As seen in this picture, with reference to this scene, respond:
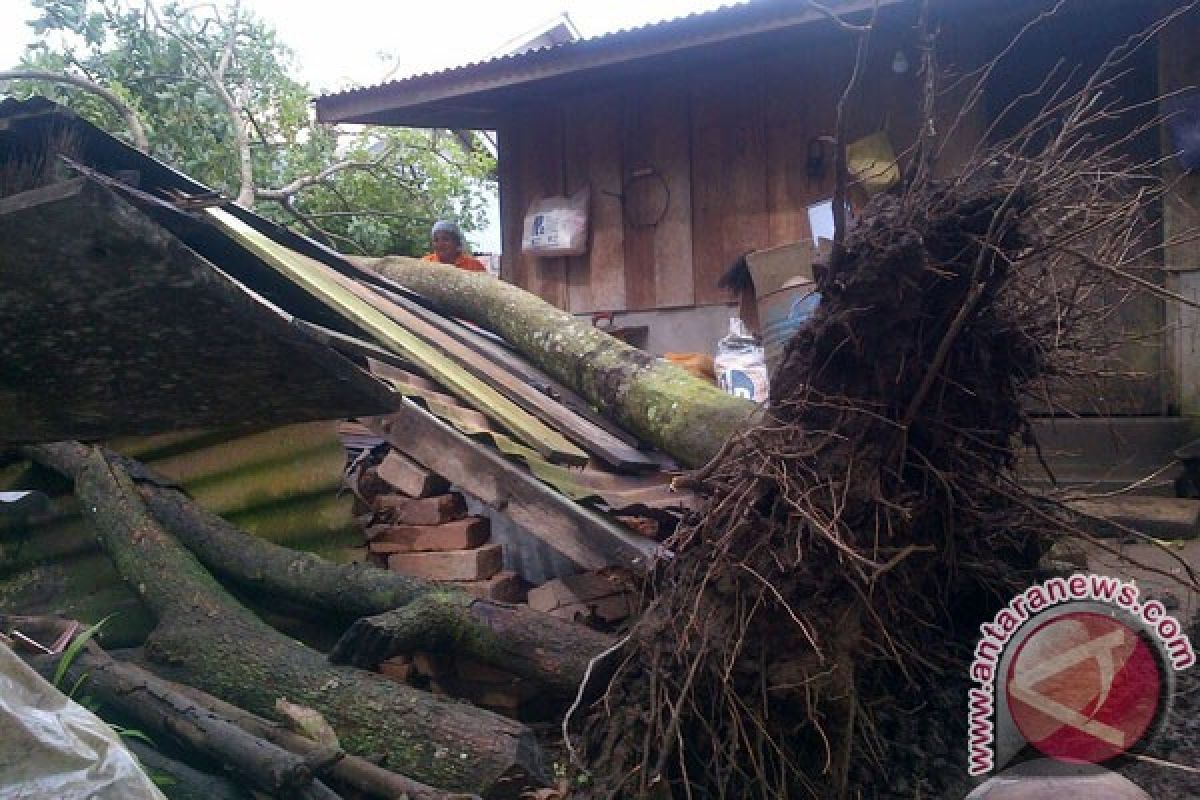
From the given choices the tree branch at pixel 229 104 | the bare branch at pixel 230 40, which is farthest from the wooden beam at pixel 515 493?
the bare branch at pixel 230 40

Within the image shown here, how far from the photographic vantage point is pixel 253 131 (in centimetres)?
1353

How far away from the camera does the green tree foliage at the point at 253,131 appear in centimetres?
1141

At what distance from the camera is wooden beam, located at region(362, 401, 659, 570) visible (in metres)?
3.95

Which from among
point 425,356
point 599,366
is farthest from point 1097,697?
point 425,356

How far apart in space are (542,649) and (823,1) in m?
4.16

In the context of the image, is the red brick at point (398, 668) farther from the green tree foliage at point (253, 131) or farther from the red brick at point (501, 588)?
the green tree foliage at point (253, 131)

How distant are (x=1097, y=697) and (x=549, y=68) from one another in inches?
230

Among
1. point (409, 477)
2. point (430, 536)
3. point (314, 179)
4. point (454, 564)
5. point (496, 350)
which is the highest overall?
point (314, 179)

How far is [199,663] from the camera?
12.2 ft

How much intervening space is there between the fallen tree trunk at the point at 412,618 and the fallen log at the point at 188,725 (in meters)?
0.56

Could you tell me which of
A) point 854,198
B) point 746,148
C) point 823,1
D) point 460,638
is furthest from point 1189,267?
point 460,638

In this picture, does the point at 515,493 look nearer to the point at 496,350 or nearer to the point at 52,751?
the point at 496,350

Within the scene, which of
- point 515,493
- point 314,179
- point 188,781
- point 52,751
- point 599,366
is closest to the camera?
point 52,751

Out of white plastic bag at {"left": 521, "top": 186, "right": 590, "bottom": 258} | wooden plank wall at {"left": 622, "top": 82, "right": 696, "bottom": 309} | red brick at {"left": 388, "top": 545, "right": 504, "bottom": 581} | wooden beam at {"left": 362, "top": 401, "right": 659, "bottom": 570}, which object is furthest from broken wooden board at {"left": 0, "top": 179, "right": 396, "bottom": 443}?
white plastic bag at {"left": 521, "top": 186, "right": 590, "bottom": 258}
